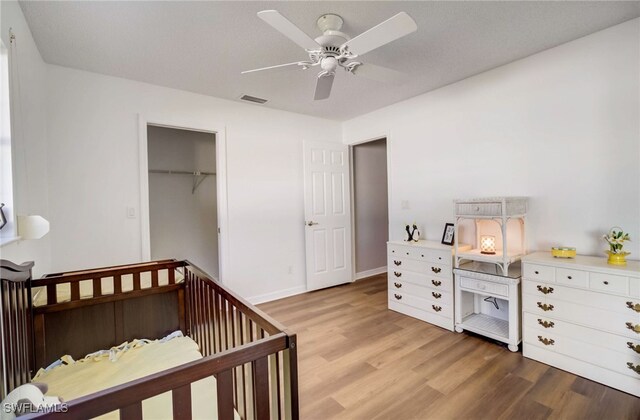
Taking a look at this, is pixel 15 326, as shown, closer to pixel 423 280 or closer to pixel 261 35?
pixel 261 35

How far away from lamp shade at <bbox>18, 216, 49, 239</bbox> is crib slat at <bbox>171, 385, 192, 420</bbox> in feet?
3.56

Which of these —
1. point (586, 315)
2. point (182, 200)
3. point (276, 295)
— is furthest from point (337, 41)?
point (182, 200)

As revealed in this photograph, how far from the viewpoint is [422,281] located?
9.53 ft

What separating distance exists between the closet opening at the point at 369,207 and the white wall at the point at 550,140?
1.33 metres

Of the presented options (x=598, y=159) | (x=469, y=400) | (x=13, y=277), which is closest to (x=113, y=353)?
(x=13, y=277)

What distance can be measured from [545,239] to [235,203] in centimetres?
302

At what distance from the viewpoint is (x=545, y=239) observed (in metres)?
2.43

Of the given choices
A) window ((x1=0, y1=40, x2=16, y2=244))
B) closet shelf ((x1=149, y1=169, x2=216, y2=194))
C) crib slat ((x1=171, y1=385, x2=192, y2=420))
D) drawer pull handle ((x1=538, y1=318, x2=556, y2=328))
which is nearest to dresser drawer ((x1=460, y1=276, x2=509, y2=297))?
drawer pull handle ((x1=538, y1=318, x2=556, y2=328))

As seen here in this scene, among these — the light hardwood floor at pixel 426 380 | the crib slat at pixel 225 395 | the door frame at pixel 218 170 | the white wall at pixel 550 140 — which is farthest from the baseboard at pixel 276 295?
the crib slat at pixel 225 395

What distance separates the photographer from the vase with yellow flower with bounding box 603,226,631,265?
1896 millimetres

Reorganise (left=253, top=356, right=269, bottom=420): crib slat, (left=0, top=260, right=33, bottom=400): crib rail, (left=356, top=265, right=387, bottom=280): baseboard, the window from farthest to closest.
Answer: (left=356, top=265, right=387, bottom=280): baseboard, the window, (left=0, top=260, right=33, bottom=400): crib rail, (left=253, top=356, right=269, bottom=420): crib slat

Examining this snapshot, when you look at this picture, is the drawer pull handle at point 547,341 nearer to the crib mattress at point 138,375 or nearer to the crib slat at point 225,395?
the crib mattress at point 138,375

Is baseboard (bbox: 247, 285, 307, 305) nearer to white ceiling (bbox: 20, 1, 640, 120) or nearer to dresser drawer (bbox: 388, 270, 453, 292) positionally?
dresser drawer (bbox: 388, 270, 453, 292)

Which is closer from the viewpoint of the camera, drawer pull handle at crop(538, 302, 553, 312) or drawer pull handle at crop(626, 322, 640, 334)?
drawer pull handle at crop(626, 322, 640, 334)
